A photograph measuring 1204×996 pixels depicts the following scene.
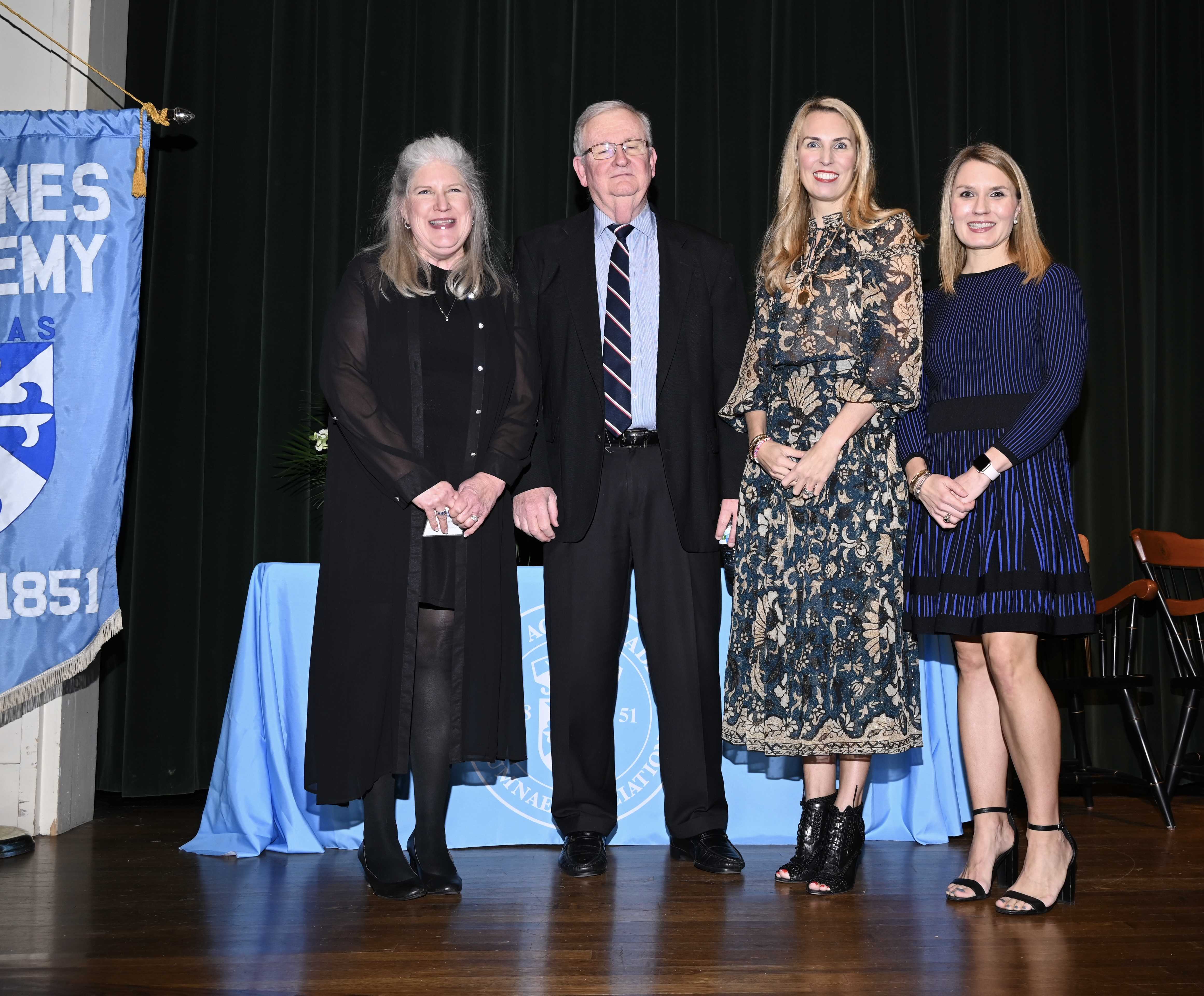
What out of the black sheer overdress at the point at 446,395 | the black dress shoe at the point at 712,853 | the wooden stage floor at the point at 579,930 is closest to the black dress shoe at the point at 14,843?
the wooden stage floor at the point at 579,930

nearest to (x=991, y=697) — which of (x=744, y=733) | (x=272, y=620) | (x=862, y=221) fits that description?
(x=744, y=733)

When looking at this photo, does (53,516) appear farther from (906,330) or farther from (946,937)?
(946,937)

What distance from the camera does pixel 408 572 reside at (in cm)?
239

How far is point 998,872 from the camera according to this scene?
2379 millimetres

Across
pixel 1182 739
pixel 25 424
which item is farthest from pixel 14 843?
pixel 1182 739

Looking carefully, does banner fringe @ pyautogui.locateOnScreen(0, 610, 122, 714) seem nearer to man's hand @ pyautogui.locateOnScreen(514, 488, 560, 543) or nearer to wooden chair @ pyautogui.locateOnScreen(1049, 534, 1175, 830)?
man's hand @ pyautogui.locateOnScreen(514, 488, 560, 543)

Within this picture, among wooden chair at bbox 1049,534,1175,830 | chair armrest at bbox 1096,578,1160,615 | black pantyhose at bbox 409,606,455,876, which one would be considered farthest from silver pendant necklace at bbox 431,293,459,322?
chair armrest at bbox 1096,578,1160,615

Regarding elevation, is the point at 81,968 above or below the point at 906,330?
below

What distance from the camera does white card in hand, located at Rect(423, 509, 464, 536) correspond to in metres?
2.38

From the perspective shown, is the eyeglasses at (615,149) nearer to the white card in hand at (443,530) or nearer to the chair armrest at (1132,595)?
the white card in hand at (443,530)

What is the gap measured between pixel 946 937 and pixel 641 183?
1.83 m

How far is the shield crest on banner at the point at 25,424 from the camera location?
9.43 ft

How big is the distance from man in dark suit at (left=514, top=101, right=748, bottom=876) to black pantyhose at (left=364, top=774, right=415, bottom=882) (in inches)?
15.9

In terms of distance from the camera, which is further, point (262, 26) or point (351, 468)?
point (262, 26)
